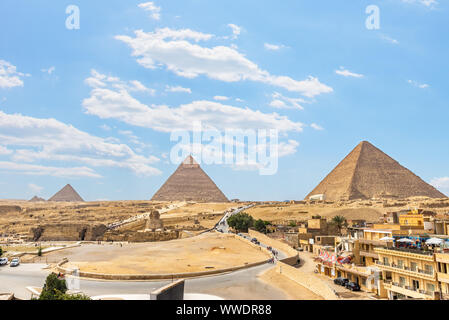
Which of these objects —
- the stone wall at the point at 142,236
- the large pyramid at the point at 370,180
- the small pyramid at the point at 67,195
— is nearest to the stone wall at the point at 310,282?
the stone wall at the point at 142,236

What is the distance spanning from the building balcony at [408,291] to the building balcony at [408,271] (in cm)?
73

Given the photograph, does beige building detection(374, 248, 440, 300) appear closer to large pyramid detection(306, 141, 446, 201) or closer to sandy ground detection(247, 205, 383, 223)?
sandy ground detection(247, 205, 383, 223)

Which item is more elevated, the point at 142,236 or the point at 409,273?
the point at 409,273

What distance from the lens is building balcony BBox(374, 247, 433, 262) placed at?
1756cm

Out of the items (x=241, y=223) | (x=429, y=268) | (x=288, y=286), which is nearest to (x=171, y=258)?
(x=288, y=286)

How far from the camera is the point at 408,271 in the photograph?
18.7m

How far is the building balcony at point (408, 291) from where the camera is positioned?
1686 cm

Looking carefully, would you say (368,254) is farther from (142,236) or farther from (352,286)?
(142,236)

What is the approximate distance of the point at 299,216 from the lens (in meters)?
80.4

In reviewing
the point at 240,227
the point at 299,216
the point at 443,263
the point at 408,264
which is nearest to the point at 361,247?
the point at 408,264

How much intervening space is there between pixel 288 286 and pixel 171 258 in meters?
12.5

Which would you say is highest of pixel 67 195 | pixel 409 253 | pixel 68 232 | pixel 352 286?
→ pixel 67 195
